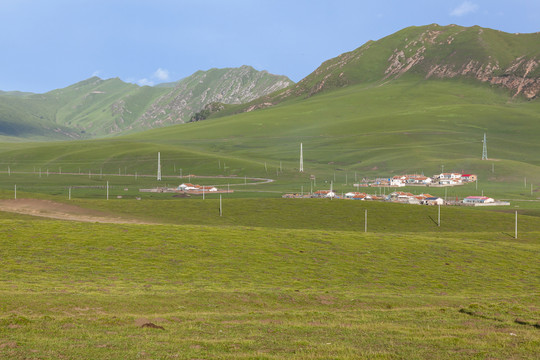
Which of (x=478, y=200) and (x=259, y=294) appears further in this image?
(x=478, y=200)

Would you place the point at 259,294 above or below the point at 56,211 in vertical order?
below

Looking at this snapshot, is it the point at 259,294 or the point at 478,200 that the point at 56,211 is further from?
the point at 478,200

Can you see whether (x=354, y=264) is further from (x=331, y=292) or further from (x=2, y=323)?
(x=2, y=323)

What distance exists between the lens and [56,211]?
108 m

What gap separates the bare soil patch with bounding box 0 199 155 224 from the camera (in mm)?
100125

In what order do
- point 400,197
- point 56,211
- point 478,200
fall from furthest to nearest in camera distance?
point 400,197 → point 478,200 → point 56,211

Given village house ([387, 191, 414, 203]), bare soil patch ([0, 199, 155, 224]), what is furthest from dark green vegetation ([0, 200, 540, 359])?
village house ([387, 191, 414, 203])

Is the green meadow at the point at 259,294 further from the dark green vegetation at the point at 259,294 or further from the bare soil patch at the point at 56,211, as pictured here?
the bare soil patch at the point at 56,211

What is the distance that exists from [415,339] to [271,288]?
2139cm

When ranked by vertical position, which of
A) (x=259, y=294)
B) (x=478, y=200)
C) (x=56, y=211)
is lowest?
(x=478, y=200)

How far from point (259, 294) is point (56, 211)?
7858 cm

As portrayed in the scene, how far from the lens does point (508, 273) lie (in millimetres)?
62250

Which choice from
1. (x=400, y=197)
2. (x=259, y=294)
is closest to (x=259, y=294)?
(x=259, y=294)

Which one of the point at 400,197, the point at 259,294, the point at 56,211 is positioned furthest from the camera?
the point at 400,197
